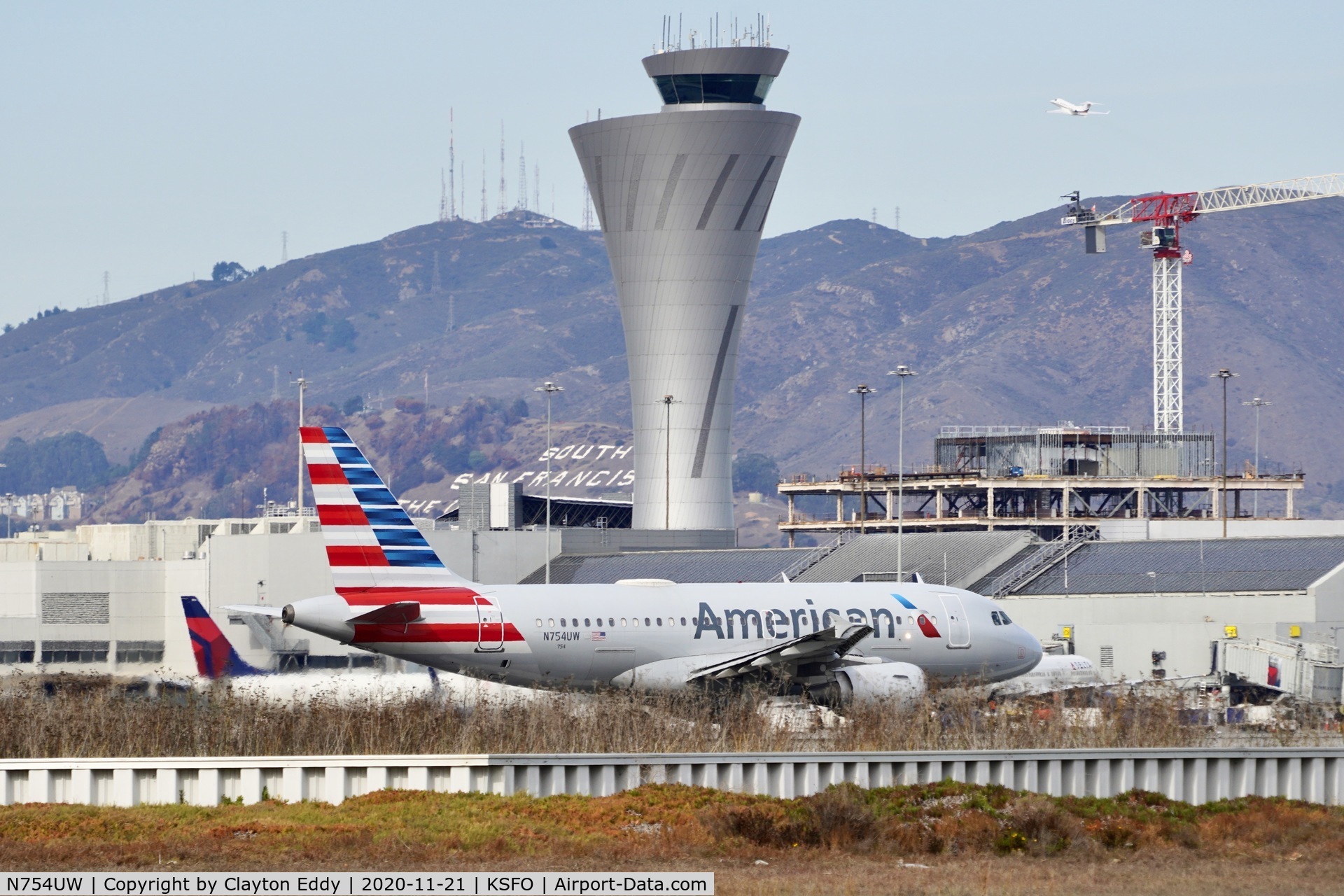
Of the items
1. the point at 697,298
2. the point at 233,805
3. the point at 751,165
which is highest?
the point at 751,165

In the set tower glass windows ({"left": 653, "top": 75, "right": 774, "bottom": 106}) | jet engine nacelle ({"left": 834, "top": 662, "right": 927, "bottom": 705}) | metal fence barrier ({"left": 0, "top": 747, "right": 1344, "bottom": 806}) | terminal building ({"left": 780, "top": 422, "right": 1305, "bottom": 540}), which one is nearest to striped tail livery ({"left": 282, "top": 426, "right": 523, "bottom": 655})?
jet engine nacelle ({"left": 834, "top": 662, "right": 927, "bottom": 705})

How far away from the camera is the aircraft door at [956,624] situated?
57.4m

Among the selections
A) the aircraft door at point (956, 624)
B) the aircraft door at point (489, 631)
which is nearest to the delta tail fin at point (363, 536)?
the aircraft door at point (489, 631)

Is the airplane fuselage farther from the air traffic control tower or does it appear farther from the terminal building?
the terminal building

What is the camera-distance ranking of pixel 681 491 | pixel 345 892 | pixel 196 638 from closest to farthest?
pixel 345 892, pixel 196 638, pixel 681 491

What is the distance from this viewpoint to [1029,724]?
4291cm

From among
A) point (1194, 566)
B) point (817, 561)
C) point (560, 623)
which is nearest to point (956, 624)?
point (560, 623)

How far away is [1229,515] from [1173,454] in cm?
815

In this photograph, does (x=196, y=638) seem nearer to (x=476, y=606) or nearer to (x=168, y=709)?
(x=476, y=606)

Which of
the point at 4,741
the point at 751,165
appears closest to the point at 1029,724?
the point at 4,741

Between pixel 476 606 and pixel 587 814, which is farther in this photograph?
pixel 476 606

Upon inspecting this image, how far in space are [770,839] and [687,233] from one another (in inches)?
5409

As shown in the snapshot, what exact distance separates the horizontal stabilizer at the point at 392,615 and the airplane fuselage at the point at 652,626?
130 millimetres

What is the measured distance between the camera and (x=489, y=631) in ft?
164
